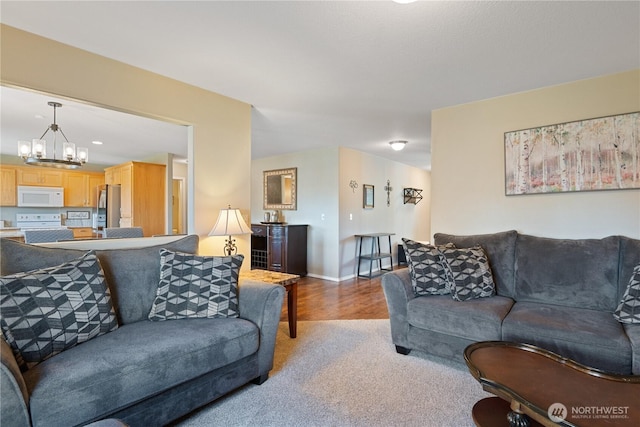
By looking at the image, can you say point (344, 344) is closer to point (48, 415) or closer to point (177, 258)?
point (177, 258)

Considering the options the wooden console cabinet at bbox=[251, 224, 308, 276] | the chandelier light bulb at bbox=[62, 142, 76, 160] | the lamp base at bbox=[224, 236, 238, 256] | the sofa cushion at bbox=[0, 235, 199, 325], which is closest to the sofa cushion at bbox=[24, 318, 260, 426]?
the sofa cushion at bbox=[0, 235, 199, 325]

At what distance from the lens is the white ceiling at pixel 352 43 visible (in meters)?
1.79

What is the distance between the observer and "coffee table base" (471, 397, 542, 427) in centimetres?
143

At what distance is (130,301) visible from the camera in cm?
199

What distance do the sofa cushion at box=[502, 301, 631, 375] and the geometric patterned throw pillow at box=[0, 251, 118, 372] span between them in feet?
8.31

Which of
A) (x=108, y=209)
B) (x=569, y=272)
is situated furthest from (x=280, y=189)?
(x=569, y=272)

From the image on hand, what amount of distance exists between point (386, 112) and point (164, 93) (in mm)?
2298

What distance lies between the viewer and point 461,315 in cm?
228

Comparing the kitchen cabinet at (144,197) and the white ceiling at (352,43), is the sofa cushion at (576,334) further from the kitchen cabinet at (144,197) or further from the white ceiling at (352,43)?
the kitchen cabinet at (144,197)

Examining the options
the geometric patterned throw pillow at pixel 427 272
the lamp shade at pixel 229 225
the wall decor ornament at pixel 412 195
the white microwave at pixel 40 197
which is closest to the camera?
the geometric patterned throw pillow at pixel 427 272

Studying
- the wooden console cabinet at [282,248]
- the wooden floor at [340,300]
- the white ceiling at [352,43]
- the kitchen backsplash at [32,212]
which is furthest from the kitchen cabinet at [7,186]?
the wooden floor at [340,300]

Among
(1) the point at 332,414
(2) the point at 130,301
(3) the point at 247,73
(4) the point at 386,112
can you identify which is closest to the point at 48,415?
(2) the point at 130,301

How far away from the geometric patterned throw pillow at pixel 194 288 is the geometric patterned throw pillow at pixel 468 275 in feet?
5.62

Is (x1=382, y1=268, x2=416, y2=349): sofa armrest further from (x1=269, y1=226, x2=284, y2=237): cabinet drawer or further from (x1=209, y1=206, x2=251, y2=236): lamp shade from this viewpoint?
(x1=269, y1=226, x2=284, y2=237): cabinet drawer
